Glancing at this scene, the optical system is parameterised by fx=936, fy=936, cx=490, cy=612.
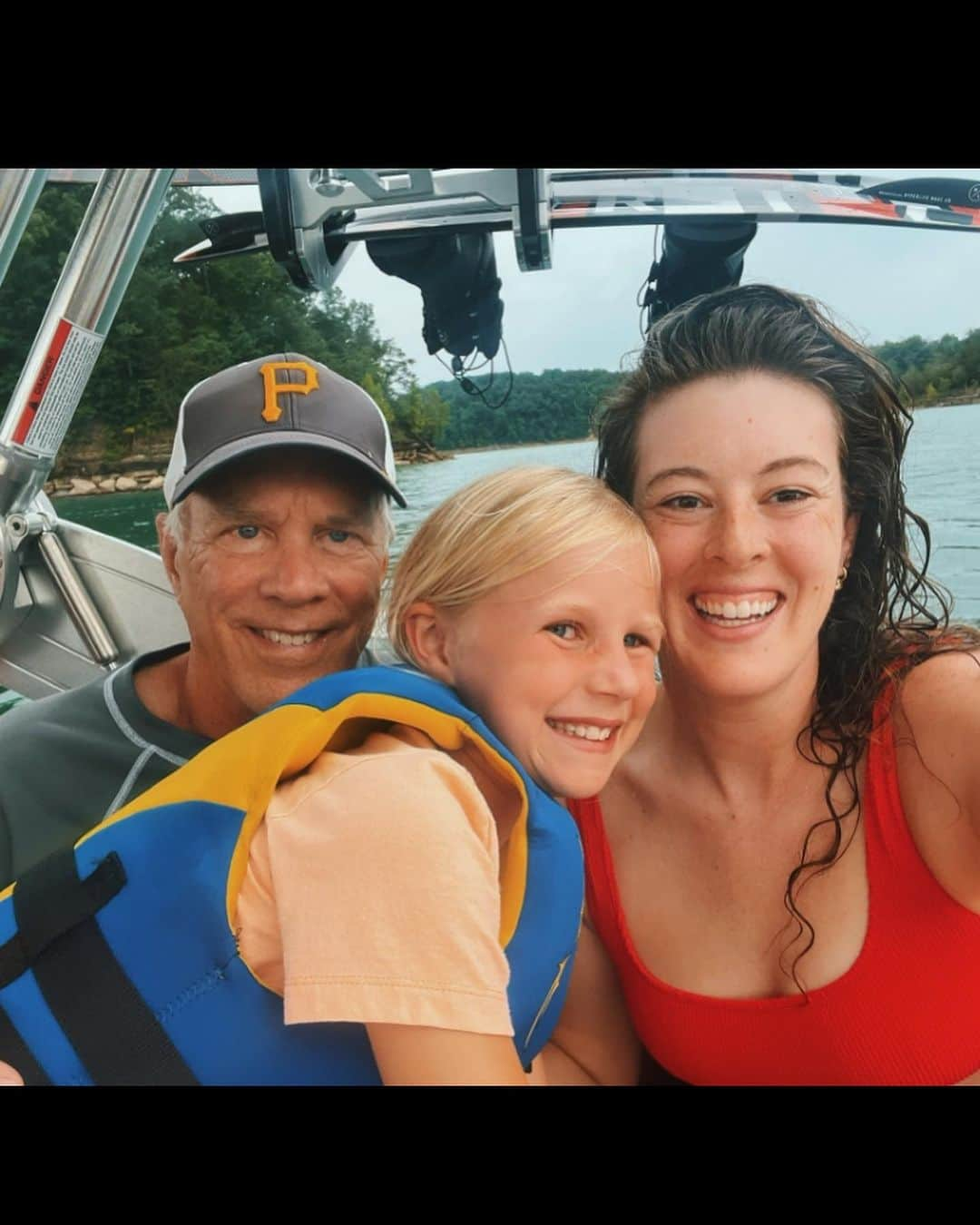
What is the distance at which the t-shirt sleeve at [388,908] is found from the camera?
0.64m

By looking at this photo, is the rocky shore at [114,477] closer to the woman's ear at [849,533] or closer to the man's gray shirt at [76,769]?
the man's gray shirt at [76,769]

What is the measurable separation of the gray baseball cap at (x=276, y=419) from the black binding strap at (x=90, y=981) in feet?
1.54

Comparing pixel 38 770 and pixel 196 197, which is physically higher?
pixel 196 197

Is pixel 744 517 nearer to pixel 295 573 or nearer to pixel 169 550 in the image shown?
pixel 295 573

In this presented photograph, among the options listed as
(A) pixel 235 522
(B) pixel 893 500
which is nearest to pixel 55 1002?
(A) pixel 235 522

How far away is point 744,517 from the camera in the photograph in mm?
869

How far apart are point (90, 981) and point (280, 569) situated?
46 centimetres

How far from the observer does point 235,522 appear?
3.54 feet

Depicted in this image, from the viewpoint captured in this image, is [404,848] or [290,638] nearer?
[404,848]

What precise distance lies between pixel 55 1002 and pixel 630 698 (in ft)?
1.81

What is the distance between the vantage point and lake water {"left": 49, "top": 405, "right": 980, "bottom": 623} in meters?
1.02

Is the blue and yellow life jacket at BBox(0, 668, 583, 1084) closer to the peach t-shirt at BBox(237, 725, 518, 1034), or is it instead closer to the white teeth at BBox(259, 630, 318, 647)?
the peach t-shirt at BBox(237, 725, 518, 1034)

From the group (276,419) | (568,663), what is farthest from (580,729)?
(276,419)
